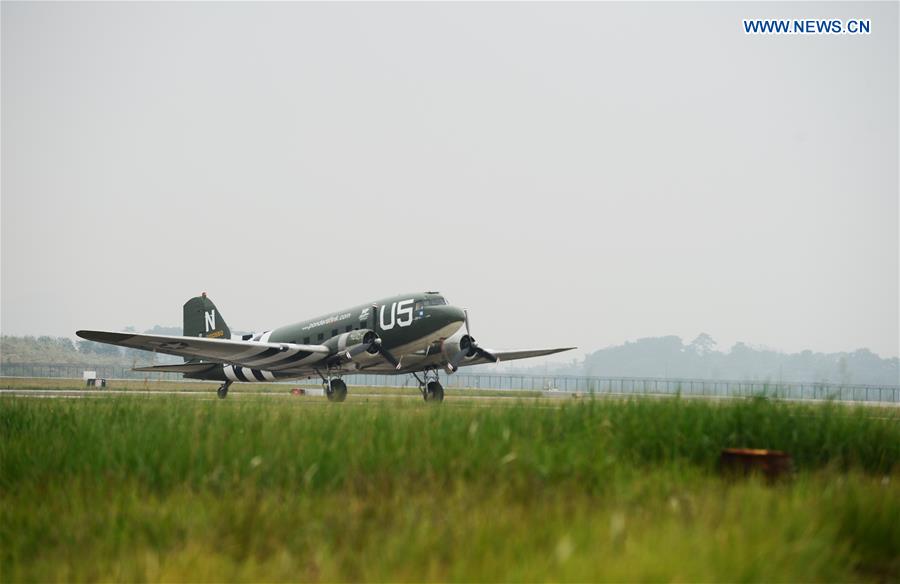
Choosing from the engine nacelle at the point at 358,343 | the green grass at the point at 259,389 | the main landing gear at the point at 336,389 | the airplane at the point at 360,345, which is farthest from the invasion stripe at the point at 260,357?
the green grass at the point at 259,389

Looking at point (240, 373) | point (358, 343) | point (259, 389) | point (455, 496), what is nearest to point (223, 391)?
point (240, 373)

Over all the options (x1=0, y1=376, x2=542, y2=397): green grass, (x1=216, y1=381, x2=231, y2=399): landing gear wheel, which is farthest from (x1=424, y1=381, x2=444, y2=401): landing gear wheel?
(x1=216, y1=381, x2=231, y2=399): landing gear wheel

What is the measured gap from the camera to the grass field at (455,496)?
23.9ft

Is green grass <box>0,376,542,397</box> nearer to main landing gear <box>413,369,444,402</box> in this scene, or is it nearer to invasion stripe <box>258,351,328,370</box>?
main landing gear <box>413,369,444,402</box>

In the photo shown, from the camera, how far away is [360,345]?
128 ft

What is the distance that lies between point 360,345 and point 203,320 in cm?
1810

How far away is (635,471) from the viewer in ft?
35.7

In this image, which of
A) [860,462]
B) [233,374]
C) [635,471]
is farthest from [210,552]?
[233,374]

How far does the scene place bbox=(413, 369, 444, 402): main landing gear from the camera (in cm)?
3944

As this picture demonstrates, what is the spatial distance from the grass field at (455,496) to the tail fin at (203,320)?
38645 millimetres

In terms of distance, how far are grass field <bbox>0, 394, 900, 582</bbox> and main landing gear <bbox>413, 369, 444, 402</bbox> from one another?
2460 cm

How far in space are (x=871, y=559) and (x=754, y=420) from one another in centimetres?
542

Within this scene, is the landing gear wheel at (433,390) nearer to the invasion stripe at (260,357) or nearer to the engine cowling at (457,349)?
the engine cowling at (457,349)

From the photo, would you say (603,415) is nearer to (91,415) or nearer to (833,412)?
(833,412)
